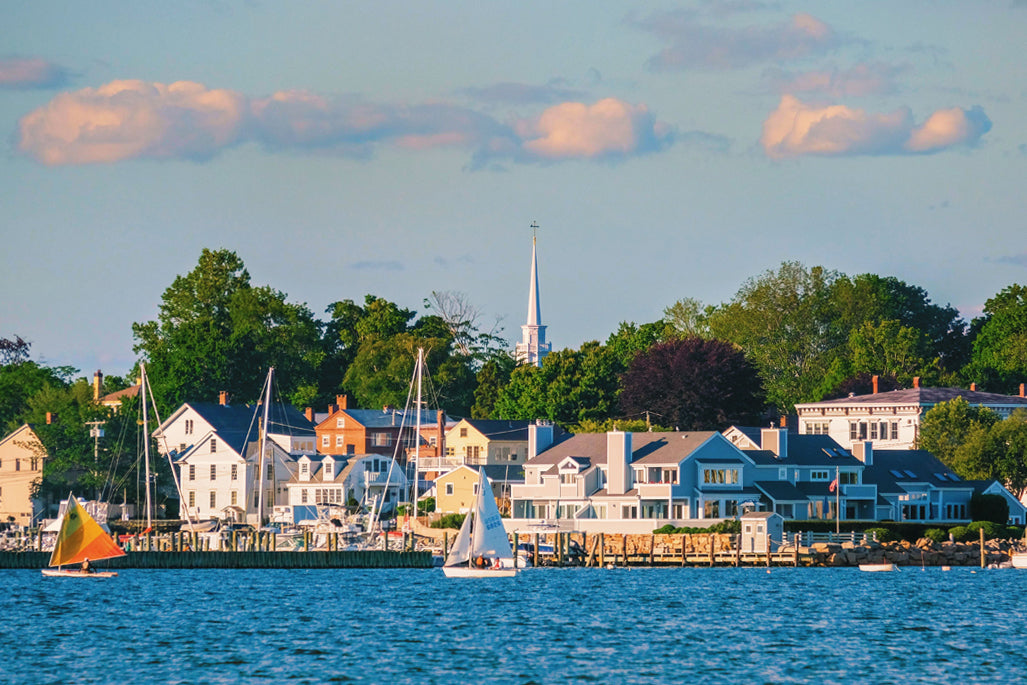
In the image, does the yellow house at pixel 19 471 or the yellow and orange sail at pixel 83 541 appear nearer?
the yellow and orange sail at pixel 83 541

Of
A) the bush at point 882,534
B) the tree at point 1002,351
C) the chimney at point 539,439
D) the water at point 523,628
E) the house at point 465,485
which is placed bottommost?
the water at point 523,628

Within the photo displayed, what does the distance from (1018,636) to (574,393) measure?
235 feet

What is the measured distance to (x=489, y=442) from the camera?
126 meters

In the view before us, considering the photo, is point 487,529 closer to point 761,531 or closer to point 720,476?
point 761,531

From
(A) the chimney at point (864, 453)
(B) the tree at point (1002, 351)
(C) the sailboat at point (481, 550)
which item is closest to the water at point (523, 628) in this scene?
(C) the sailboat at point (481, 550)

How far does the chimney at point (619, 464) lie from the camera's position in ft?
335

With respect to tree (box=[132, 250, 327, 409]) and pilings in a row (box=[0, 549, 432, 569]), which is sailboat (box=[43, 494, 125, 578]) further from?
tree (box=[132, 250, 327, 409])

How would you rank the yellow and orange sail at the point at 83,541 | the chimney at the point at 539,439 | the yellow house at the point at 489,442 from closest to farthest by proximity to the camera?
the yellow and orange sail at the point at 83,541 < the chimney at the point at 539,439 < the yellow house at the point at 489,442

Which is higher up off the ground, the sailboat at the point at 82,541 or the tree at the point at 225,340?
the tree at the point at 225,340

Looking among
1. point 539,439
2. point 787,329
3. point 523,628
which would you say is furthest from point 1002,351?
point 523,628

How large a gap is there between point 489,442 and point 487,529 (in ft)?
141

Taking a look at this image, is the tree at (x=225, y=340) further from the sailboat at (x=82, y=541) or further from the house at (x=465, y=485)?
the sailboat at (x=82, y=541)

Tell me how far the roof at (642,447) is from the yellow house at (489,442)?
1496cm

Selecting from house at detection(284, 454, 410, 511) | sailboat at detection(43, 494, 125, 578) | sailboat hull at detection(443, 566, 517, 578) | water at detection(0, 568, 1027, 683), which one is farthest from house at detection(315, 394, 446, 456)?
sailboat at detection(43, 494, 125, 578)
